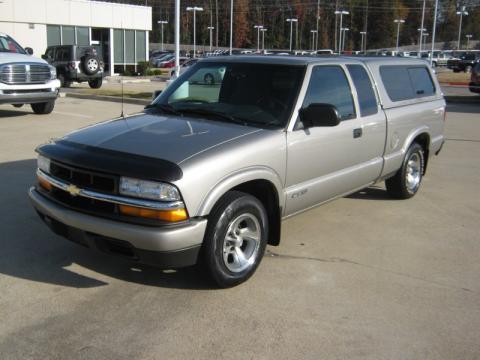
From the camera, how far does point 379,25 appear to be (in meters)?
127

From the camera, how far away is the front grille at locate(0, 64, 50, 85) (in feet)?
40.7

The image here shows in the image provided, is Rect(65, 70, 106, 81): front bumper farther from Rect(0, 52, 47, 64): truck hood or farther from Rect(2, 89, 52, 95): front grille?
Rect(2, 89, 52, 95): front grille

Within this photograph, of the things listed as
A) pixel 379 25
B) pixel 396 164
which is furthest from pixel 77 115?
pixel 379 25

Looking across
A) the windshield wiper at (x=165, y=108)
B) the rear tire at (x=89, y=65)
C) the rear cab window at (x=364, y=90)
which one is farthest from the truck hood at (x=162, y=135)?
the rear tire at (x=89, y=65)

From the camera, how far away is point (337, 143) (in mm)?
5078

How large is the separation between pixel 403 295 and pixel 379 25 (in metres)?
133

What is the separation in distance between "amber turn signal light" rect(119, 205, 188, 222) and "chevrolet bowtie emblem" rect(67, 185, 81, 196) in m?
0.44

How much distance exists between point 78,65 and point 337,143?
20774 mm

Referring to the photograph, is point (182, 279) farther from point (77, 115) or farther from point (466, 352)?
point (77, 115)

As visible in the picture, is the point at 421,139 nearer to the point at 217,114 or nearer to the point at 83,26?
the point at 217,114

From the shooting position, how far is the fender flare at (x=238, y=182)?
379 cm

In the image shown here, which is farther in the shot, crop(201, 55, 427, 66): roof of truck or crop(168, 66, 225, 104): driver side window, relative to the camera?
crop(168, 66, 225, 104): driver side window

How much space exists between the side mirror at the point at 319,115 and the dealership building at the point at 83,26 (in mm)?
25014

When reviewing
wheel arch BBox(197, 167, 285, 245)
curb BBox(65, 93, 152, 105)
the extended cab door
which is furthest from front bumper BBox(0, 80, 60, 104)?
wheel arch BBox(197, 167, 285, 245)
